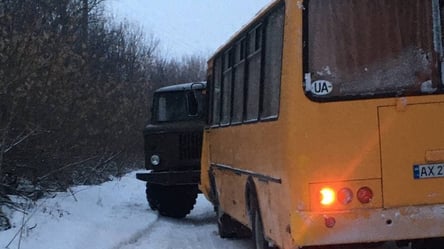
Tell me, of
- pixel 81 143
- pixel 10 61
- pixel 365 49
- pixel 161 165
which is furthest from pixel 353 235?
pixel 81 143

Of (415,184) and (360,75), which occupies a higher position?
(360,75)

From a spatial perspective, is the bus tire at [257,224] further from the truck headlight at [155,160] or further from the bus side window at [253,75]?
the truck headlight at [155,160]

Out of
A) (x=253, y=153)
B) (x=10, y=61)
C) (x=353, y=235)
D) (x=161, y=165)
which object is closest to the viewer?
(x=353, y=235)

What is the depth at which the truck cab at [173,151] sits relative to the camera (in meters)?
15.2

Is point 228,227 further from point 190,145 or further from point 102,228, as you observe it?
point 190,145

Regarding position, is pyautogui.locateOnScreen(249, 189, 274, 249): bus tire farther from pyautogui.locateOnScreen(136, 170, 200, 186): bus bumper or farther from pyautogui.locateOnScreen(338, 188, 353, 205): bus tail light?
pyautogui.locateOnScreen(136, 170, 200, 186): bus bumper

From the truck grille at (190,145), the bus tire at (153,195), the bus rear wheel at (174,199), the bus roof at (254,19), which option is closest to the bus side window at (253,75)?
the bus roof at (254,19)

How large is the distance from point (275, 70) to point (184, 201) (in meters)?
9.12

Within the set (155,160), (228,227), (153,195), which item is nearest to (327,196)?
(228,227)

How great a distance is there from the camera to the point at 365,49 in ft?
21.7

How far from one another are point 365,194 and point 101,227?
688 cm

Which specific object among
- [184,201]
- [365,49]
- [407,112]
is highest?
[365,49]

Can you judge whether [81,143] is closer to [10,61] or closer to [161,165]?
[161,165]

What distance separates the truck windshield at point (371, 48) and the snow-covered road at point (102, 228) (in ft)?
10.9
